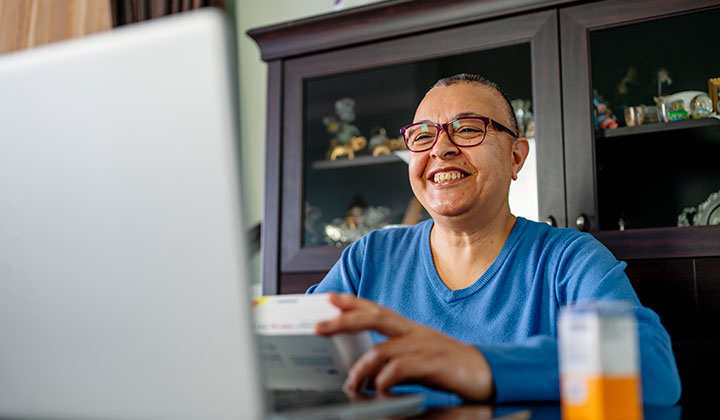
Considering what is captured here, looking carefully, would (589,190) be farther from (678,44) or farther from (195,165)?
(195,165)

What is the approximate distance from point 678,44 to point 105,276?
1.58m

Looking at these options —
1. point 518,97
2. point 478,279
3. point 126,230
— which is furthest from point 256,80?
point 126,230

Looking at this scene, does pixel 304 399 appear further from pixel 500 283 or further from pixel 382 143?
pixel 382 143

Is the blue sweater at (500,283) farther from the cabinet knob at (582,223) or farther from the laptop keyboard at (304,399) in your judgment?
the laptop keyboard at (304,399)

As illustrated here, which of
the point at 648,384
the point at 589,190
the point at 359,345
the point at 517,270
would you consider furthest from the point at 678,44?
the point at 359,345

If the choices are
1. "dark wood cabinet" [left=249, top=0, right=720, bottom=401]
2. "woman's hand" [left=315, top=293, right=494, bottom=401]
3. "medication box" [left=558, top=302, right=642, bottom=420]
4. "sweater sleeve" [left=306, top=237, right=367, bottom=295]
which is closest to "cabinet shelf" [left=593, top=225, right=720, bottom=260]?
"dark wood cabinet" [left=249, top=0, right=720, bottom=401]

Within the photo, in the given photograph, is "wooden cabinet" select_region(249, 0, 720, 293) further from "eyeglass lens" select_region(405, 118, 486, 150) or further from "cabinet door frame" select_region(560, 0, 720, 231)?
"eyeglass lens" select_region(405, 118, 486, 150)

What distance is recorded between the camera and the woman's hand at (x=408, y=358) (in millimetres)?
640

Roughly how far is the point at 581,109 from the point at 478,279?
0.62m

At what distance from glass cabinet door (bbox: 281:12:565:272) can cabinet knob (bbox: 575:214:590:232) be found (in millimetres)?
141

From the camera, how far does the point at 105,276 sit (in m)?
0.48

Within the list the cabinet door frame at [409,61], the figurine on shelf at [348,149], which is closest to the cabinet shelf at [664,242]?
the cabinet door frame at [409,61]

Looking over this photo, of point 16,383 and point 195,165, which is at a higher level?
point 195,165

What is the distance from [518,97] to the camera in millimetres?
1783
